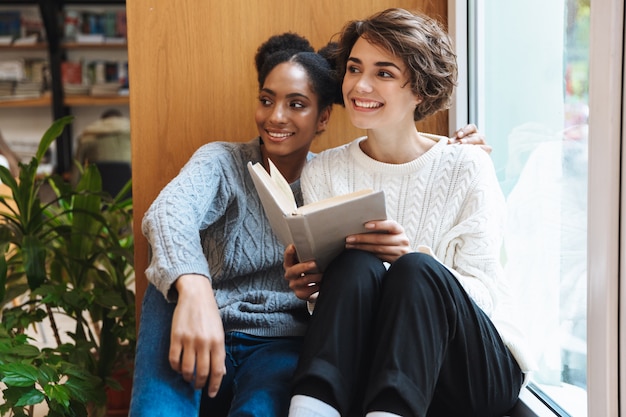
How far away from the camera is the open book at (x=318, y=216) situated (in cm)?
126

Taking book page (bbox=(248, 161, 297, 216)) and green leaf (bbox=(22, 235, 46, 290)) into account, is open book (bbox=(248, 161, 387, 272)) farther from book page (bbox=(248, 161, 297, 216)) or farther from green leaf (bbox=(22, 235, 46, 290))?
green leaf (bbox=(22, 235, 46, 290))

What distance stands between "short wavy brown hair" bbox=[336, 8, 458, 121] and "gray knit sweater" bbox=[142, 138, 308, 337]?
0.37 meters

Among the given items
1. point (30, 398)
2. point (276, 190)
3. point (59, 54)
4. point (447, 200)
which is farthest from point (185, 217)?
point (59, 54)

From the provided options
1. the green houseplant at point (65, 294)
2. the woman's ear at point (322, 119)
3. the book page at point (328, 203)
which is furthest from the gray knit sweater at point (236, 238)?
the green houseplant at point (65, 294)

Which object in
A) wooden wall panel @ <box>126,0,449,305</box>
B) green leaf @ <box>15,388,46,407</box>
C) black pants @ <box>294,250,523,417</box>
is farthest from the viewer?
wooden wall panel @ <box>126,0,449,305</box>

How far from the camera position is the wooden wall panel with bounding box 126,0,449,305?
1.94 meters

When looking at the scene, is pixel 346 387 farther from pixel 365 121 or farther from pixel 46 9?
pixel 46 9

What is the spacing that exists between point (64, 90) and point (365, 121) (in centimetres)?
436

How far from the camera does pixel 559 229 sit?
5.20ft

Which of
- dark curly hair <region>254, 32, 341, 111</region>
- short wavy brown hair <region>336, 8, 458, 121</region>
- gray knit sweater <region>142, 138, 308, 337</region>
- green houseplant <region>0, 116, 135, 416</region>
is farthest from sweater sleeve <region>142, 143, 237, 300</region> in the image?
green houseplant <region>0, 116, 135, 416</region>

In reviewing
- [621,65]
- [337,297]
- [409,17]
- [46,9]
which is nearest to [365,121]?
[409,17]

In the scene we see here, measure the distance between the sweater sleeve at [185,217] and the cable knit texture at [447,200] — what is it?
0.65ft

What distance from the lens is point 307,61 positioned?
5.65 feet

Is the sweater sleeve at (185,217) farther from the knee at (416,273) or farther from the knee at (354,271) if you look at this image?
the knee at (416,273)
